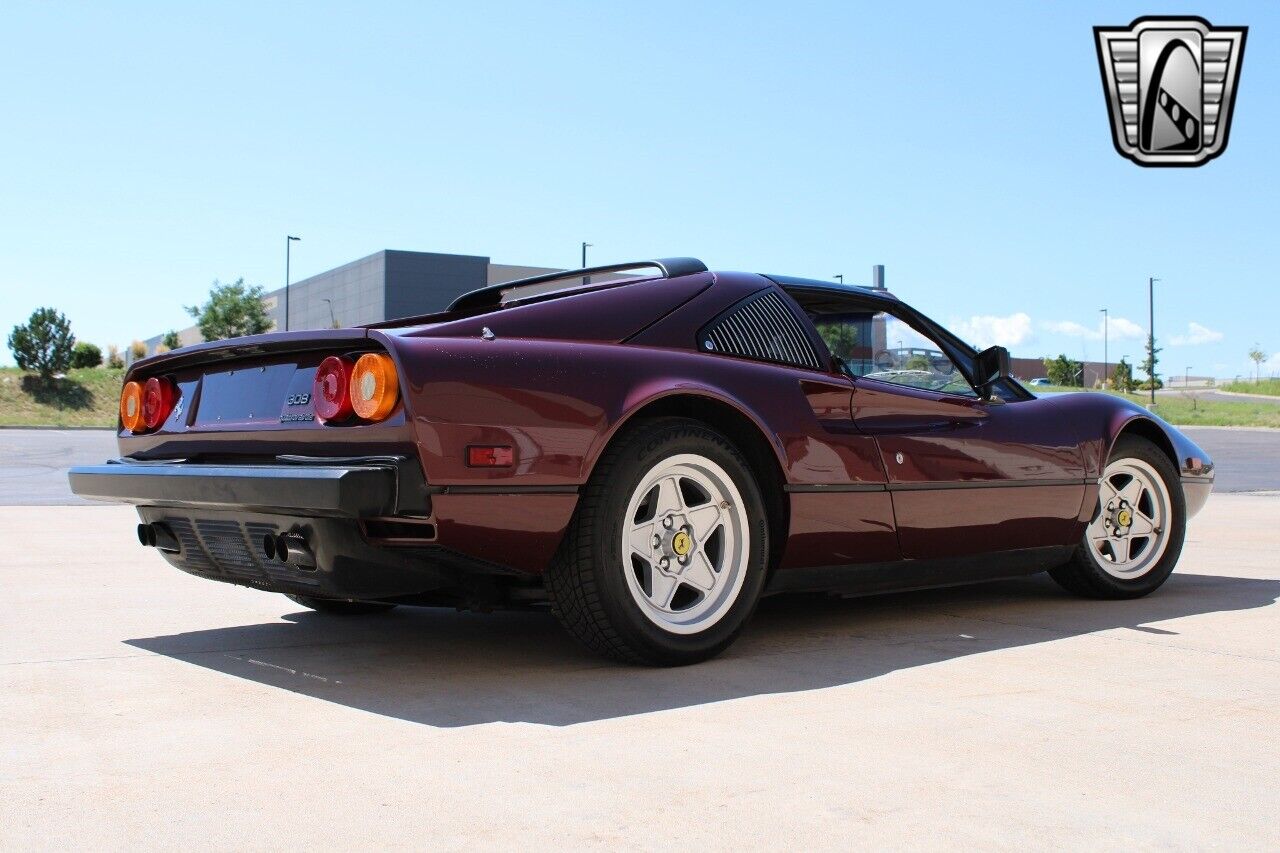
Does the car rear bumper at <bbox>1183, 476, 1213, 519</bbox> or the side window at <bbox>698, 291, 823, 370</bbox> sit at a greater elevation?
the side window at <bbox>698, 291, 823, 370</bbox>

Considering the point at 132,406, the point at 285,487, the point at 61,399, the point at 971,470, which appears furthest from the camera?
the point at 61,399

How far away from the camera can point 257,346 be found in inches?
138

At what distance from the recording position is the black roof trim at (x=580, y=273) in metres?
4.00

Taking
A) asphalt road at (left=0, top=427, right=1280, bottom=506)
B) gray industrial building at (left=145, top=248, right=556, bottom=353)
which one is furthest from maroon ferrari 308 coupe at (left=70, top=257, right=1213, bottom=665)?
gray industrial building at (left=145, top=248, right=556, bottom=353)

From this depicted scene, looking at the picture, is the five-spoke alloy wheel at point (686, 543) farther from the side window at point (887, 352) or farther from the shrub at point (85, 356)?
the shrub at point (85, 356)

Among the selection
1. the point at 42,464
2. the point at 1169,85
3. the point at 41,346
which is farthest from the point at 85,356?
the point at 1169,85

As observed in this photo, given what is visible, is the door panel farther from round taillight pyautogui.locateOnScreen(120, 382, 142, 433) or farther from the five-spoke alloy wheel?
round taillight pyautogui.locateOnScreen(120, 382, 142, 433)

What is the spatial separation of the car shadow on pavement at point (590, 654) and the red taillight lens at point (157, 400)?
0.74 metres

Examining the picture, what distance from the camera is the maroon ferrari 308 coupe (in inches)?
123

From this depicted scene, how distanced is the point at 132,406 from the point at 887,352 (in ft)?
8.73

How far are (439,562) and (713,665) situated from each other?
898 millimetres

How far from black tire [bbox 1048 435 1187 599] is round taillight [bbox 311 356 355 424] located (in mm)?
3180

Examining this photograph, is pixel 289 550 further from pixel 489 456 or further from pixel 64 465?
pixel 64 465

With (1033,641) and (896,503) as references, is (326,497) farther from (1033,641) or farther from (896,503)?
(1033,641)
